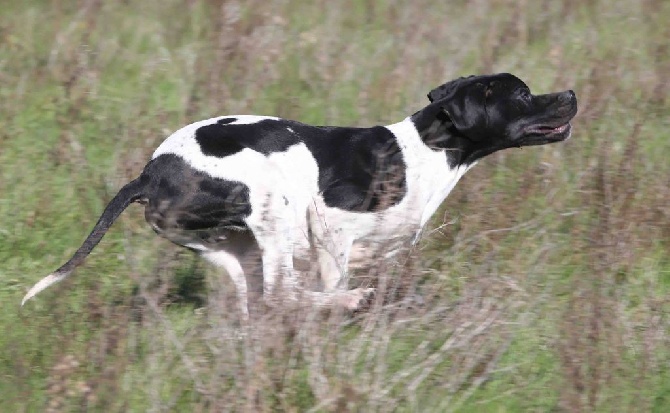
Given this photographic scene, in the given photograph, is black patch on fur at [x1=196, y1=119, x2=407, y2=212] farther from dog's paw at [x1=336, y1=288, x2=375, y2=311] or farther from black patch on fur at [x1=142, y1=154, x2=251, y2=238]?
dog's paw at [x1=336, y1=288, x2=375, y2=311]

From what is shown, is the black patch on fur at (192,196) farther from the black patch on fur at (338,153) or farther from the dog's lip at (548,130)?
the dog's lip at (548,130)

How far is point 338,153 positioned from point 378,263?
69 centimetres

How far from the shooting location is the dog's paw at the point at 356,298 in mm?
4727

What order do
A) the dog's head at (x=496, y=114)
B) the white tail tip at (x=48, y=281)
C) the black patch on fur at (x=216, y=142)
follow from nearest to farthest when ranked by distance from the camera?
the white tail tip at (x=48, y=281) < the black patch on fur at (x=216, y=142) < the dog's head at (x=496, y=114)

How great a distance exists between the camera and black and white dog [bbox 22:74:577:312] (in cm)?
509

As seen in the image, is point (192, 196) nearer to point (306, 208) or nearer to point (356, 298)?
point (306, 208)

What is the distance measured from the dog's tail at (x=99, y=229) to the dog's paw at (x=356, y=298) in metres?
Answer: 1.06

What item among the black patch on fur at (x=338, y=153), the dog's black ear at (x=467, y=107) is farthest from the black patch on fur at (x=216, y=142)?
the dog's black ear at (x=467, y=107)

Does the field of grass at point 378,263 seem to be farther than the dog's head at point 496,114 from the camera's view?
No

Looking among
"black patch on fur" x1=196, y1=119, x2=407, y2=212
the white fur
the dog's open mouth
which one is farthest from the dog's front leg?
the dog's open mouth

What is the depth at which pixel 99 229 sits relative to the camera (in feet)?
16.4

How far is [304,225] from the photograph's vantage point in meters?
5.24

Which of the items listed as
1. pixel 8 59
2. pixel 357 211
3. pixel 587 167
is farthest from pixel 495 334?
pixel 8 59

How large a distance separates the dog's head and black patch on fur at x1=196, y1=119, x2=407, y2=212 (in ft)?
0.91
